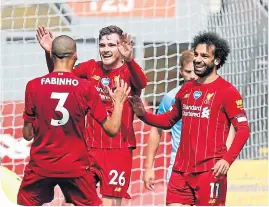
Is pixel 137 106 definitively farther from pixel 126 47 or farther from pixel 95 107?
pixel 95 107

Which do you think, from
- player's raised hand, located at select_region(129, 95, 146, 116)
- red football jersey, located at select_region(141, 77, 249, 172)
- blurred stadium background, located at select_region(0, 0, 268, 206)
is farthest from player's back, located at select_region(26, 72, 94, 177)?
blurred stadium background, located at select_region(0, 0, 268, 206)

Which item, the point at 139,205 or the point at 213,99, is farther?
the point at 139,205

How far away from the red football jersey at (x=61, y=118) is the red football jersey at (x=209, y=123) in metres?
0.70

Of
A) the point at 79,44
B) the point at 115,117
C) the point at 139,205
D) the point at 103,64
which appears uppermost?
the point at 79,44

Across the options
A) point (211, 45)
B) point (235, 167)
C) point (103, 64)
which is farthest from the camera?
point (235, 167)

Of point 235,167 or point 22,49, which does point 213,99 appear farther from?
point 22,49

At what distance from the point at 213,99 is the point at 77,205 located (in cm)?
122

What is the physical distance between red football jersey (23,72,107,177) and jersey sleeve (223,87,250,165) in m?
0.90

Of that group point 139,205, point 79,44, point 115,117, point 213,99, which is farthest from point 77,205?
point 79,44

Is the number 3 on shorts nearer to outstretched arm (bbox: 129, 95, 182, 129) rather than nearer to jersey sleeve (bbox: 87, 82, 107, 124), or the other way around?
outstretched arm (bbox: 129, 95, 182, 129)

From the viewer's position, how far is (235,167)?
924cm

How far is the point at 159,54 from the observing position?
1007cm

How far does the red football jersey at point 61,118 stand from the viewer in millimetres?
6074

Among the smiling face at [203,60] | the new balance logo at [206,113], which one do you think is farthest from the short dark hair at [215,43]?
the new balance logo at [206,113]
